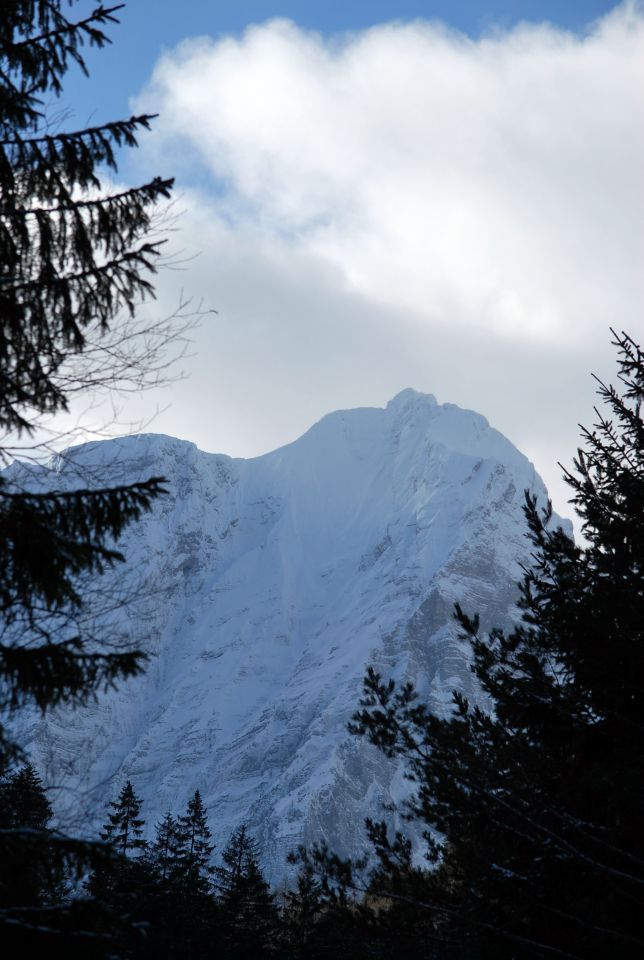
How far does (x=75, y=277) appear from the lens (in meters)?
7.05

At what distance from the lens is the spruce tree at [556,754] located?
8.98 meters

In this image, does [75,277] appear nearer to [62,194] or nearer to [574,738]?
[62,194]

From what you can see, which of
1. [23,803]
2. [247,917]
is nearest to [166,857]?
[247,917]

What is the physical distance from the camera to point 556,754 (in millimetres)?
10875

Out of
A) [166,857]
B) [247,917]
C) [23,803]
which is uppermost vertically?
[166,857]

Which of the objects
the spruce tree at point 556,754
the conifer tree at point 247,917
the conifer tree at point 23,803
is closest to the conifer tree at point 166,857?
the conifer tree at point 247,917

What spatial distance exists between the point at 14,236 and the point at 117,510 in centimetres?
228

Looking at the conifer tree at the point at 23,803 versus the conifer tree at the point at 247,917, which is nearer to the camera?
the conifer tree at the point at 23,803

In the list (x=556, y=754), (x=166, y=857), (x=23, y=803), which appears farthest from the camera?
(x=166, y=857)

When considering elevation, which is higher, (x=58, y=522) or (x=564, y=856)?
(x=58, y=522)

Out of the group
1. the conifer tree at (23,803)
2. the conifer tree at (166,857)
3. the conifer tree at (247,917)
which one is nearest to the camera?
the conifer tree at (23,803)

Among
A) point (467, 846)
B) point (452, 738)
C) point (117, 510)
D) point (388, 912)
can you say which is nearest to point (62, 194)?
point (117, 510)

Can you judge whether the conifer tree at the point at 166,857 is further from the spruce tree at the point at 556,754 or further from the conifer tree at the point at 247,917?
the spruce tree at the point at 556,754

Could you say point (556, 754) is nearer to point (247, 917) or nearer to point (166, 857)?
point (247, 917)
